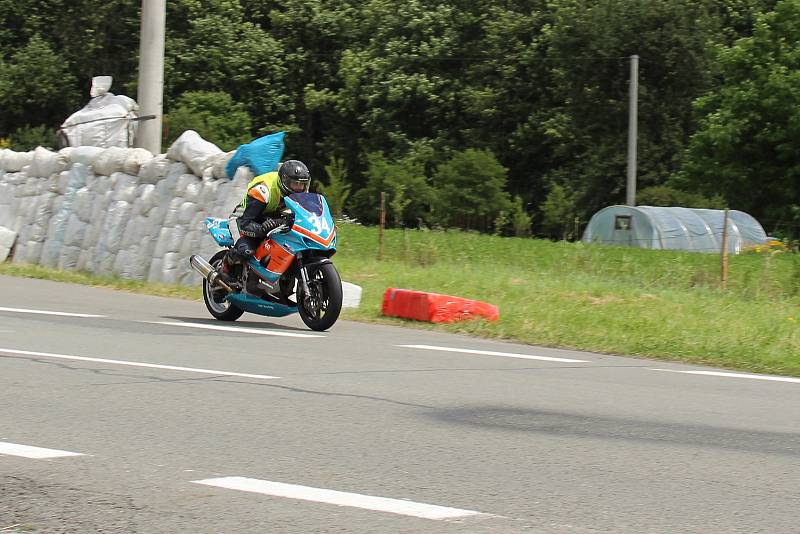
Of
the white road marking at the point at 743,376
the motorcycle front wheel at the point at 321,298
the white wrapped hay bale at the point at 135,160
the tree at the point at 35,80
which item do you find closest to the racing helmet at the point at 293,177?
the motorcycle front wheel at the point at 321,298

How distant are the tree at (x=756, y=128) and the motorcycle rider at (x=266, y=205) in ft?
113

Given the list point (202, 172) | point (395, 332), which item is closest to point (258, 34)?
point (202, 172)

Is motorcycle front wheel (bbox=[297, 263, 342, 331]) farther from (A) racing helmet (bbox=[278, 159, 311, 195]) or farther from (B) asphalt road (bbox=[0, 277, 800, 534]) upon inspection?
(B) asphalt road (bbox=[0, 277, 800, 534])

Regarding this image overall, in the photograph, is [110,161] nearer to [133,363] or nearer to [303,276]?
[303,276]

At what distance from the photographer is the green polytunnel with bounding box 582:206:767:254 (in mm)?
35344

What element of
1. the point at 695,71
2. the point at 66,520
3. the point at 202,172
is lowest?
the point at 66,520

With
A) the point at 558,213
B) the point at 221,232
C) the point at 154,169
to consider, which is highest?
the point at 558,213

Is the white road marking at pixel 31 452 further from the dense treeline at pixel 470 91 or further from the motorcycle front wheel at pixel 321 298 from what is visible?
the dense treeline at pixel 470 91

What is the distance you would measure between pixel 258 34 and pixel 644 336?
4703 centimetres

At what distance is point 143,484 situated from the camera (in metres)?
5.92

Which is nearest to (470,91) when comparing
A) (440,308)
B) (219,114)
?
(219,114)

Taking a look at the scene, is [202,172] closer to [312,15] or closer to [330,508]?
[330,508]

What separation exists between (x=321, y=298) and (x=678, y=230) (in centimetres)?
2394

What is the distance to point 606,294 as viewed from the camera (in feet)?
55.1
